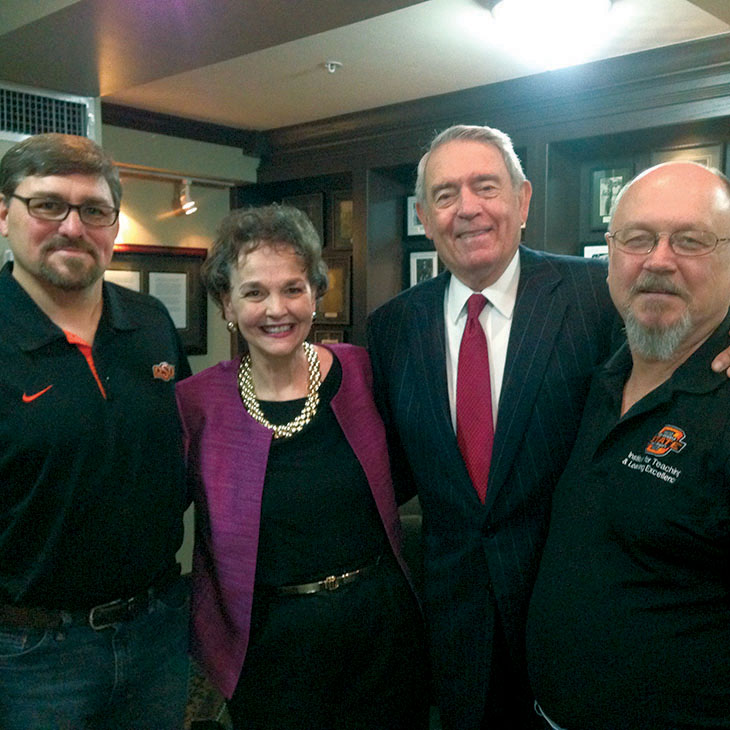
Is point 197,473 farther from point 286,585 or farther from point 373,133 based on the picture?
point 373,133

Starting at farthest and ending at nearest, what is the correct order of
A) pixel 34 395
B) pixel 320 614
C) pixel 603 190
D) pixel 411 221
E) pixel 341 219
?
pixel 341 219 → pixel 411 221 → pixel 603 190 → pixel 320 614 → pixel 34 395

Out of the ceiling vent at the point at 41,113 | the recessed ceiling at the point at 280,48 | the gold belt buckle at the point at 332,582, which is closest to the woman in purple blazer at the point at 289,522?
the gold belt buckle at the point at 332,582

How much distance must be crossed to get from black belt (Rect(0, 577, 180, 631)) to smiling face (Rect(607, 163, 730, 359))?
48.8 inches

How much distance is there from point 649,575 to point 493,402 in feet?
1.85

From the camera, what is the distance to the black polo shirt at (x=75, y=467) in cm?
155

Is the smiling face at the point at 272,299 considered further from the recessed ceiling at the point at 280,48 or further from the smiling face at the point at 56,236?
the recessed ceiling at the point at 280,48

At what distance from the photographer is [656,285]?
4.56 ft

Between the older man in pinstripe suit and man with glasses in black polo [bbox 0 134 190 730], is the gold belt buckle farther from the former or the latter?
man with glasses in black polo [bbox 0 134 190 730]

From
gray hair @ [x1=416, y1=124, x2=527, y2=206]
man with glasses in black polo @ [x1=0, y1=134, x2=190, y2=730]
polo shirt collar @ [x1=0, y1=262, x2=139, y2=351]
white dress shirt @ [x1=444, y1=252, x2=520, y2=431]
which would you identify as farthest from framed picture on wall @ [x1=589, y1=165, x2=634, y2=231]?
polo shirt collar @ [x1=0, y1=262, x2=139, y2=351]

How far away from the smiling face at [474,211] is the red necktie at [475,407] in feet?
0.49

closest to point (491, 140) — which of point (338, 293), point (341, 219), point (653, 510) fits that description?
point (653, 510)

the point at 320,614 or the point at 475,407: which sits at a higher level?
the point at 475,407

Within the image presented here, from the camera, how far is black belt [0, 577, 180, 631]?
1572mm

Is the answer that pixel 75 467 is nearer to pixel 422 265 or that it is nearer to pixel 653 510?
pixel 653 510
